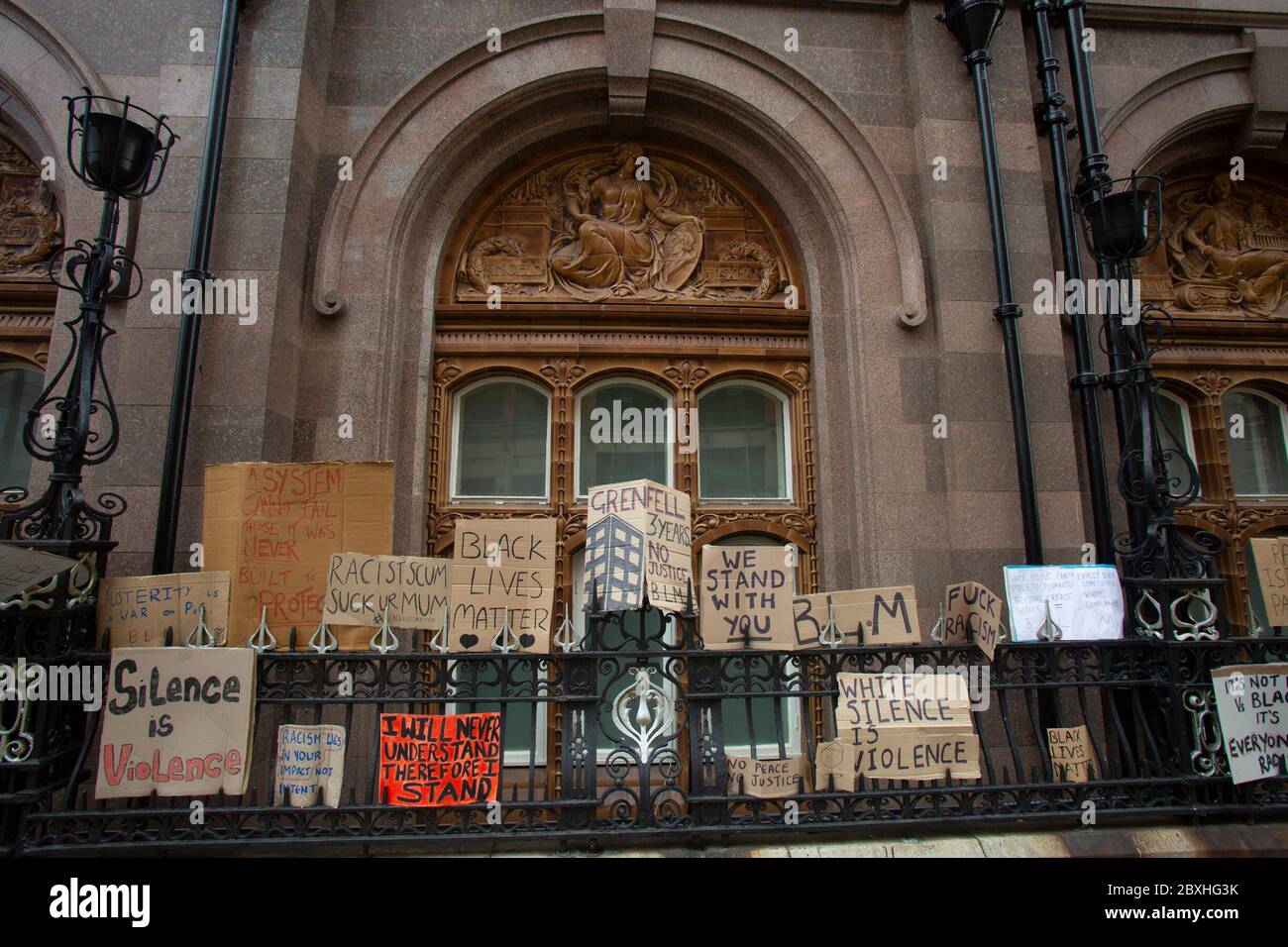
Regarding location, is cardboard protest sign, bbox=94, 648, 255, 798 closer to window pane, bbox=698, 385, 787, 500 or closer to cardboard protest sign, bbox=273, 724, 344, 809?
cardboard protest sign, bbox=273, 724, 344, 809

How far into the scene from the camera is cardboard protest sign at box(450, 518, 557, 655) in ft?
16.2

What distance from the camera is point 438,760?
4590 millimetres

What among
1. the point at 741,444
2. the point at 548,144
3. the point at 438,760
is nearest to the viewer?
the point at 438,760

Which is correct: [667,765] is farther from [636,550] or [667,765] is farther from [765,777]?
[636,550]

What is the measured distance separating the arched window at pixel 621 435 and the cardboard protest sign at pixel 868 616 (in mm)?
2513

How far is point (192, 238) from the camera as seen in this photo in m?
6.20

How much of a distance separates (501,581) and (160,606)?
232 centimetres

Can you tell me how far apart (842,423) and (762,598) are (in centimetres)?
285

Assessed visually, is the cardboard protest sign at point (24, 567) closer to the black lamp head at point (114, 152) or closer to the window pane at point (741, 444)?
the black lamp head at point (114, 152)

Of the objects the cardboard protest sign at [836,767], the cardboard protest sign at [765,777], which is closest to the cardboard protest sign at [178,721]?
the cardboard protest sign at [765,777]

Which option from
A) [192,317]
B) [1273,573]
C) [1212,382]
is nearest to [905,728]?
Answer: [1273,573]

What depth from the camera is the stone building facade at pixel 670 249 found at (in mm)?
6625

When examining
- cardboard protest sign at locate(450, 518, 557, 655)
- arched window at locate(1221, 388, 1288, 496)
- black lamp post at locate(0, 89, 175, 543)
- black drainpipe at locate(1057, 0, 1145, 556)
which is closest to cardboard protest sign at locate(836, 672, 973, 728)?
cardboard protest sign at locate(450, 518, 557, 655)

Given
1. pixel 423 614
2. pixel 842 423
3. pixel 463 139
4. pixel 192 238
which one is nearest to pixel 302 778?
pixel 423 614
